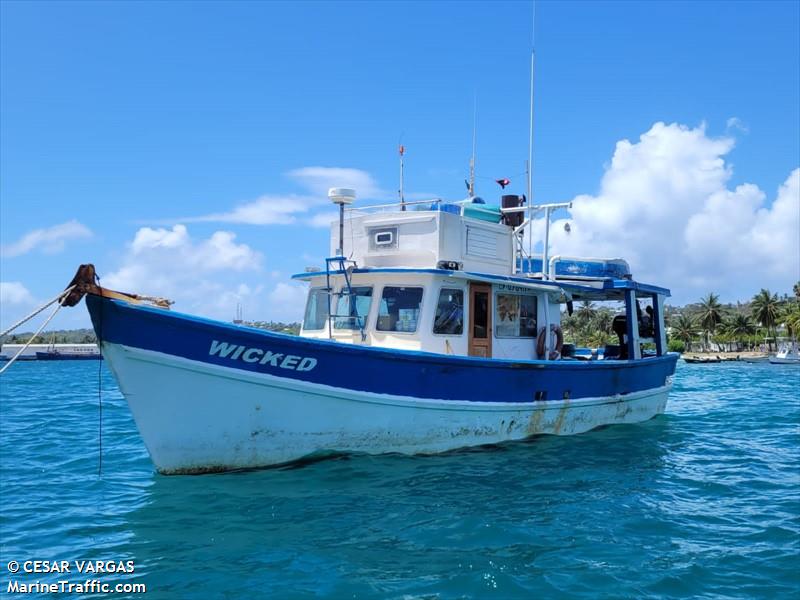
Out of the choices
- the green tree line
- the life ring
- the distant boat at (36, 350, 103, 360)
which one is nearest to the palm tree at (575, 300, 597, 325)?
the green tree line

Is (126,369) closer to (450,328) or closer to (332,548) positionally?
(332,548)

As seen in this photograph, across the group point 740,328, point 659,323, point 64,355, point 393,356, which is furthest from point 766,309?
point 64,355

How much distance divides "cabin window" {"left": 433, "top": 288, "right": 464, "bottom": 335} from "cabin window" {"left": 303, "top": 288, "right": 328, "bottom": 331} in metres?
1.93

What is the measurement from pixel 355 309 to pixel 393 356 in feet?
6.17

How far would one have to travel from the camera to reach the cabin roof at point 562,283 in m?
9.89

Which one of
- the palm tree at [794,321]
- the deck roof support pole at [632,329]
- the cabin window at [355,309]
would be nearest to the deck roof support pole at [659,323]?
the deck roof support pole at [632,329]

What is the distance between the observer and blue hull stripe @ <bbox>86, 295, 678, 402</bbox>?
285 inches

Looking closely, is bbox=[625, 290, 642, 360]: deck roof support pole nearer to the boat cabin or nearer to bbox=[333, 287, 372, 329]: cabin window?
the boat cabin

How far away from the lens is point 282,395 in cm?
795

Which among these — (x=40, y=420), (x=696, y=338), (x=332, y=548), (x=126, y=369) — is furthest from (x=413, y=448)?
(x=696, y=338)

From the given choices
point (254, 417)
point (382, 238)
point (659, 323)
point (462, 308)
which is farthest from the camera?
point (659, 323)

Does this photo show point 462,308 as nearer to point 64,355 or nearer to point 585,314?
point 585,314

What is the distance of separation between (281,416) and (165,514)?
170 centimetres

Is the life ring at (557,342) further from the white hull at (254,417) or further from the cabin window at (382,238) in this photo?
the cabin window at (382,238)
